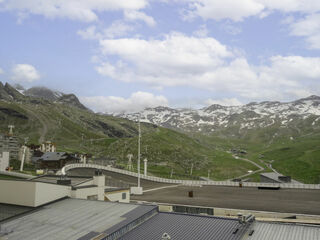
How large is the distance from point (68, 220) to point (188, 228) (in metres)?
10.3

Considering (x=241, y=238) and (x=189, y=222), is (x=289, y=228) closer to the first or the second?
(x=241, y=238)

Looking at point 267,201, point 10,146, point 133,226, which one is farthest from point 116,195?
point 10,146

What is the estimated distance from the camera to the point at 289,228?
22.3m

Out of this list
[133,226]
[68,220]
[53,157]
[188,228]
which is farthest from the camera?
[53,157]

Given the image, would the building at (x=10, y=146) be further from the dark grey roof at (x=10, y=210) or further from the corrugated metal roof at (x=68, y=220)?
the corrugated metal roof at (x=68, y=220)

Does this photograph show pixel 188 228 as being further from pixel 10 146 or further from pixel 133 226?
pixel 10 146

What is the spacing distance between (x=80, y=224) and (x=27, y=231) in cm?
400

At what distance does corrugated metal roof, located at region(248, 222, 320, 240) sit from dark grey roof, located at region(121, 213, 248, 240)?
48.1 inches

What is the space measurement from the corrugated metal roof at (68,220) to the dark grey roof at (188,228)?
1.97 metres

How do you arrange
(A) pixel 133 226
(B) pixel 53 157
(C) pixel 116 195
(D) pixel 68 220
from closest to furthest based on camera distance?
(A) pixel 133 226
(D) pixel 68 220
(C) pixel 116 195
(B) pixel 53 157

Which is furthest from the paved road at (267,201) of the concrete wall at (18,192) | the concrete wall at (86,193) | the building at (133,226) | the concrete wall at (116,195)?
the concrete wall at (18,192)

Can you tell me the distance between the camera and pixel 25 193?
28562 mm

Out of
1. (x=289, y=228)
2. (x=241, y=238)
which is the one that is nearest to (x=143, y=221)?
(x=241, y=238)

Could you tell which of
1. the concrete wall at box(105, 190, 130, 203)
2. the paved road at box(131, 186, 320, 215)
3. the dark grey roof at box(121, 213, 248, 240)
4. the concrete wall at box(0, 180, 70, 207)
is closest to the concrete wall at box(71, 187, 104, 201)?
the concrete wall at box(105, 190, 130, 203)
